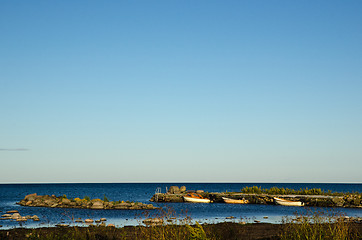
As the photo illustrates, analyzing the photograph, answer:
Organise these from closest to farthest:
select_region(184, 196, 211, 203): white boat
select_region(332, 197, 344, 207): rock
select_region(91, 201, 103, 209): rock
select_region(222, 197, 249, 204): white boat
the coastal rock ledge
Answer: the coastal rock ledge, select_region(91, 201, 103, 209): rock, select_region(332, 197, 344, 207): rock, select_region(222, 197, 249, 204): white boat, select_region(184, 196, 211, 203): white boat

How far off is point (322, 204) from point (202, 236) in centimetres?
4415

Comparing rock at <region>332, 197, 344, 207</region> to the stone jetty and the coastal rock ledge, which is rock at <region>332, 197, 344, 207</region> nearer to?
the stone jetty

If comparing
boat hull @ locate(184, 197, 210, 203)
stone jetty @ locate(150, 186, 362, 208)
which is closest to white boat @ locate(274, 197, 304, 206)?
stone jetty @ locate(150, 186, 362, 208)

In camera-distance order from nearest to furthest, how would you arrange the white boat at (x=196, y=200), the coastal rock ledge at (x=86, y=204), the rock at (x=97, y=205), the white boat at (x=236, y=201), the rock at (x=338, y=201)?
the coastal rock ledge at (x=86, y=204) < the rock at (x=97, y=205) < the rock at (x=338, y=201) < the white boat at (x=236, y=201) < the white boat at (x=196, y=200)

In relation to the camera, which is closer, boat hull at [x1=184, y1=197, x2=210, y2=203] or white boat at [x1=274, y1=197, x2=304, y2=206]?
white boat at [x1=274, y1=197, x2=304, y2=206]

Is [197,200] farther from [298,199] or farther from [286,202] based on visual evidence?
[298,199]

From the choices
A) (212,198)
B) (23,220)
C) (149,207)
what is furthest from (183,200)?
(23,220)

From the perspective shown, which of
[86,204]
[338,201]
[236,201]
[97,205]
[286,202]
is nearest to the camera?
[97,205]

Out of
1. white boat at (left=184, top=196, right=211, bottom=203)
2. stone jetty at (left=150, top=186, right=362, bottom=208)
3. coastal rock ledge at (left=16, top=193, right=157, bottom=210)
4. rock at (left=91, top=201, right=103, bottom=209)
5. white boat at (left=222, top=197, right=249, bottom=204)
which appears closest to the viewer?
coastal rock ledge at (left=16, top=193, right=157, bottom=210)

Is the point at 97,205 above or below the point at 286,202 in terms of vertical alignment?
above

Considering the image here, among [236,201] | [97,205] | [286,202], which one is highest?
[97,205]

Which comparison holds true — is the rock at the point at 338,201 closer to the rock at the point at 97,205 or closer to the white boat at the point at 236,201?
the white boat at the point at 236,201

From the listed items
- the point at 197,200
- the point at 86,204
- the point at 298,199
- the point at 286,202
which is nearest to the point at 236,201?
the point at 197,200

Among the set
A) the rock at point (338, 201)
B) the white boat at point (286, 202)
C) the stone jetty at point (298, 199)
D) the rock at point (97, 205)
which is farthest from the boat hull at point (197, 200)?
the rock at point (338, 201)
